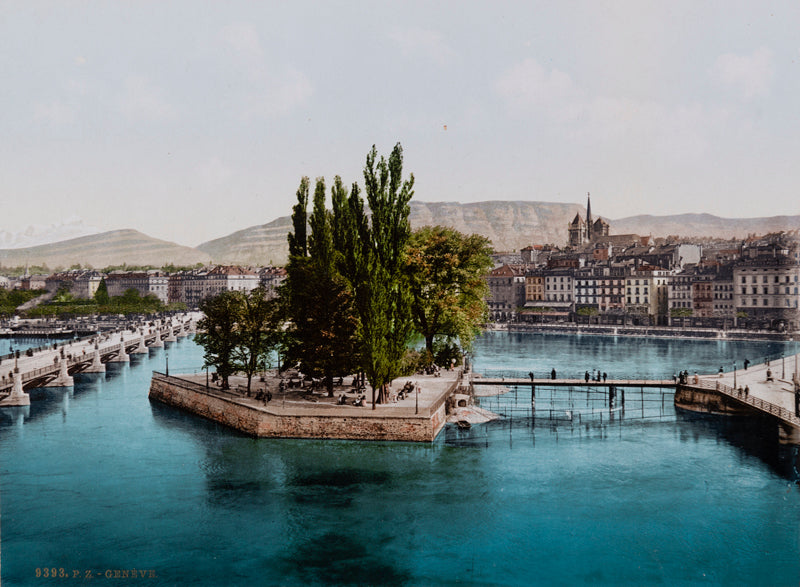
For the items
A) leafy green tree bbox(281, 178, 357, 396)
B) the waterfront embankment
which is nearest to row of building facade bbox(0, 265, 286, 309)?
the waterfront embankment

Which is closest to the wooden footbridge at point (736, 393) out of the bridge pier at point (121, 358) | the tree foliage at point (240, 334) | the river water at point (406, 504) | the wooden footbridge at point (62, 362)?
the river water at point (406, 504)

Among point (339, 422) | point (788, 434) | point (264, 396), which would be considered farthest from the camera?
point (264, 396)

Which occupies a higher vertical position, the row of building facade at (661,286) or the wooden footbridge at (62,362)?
the row of building facade at (661,286)

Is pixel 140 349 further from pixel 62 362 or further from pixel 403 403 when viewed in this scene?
pixel 403 403

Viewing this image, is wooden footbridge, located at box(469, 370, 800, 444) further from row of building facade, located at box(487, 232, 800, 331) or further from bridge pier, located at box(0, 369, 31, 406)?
row of building facade, located at box(487, 232, 800, 331)

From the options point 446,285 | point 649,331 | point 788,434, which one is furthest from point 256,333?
point 649,331

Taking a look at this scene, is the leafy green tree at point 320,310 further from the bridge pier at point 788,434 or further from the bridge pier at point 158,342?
the bridge pier at point 158,342

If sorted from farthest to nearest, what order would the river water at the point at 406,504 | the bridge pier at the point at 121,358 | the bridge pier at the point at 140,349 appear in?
the bridge pier at the point at 140,349 < the bridge pier at the point at 121,358 < the river water at the point at 406,504
